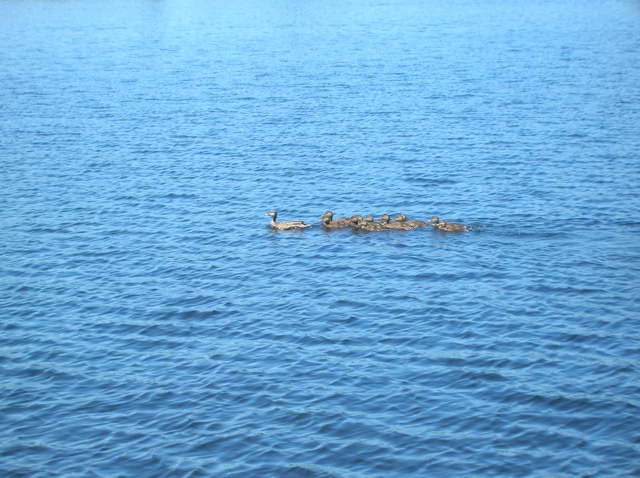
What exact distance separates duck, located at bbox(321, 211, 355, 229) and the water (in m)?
0.34

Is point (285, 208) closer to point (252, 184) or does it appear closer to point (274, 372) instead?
point (252, 184)

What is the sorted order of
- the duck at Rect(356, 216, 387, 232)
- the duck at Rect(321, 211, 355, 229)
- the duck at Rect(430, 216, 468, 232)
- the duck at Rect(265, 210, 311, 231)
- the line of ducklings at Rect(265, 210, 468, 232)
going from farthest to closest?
the duck at Rect(265, 210, 311, 231) < the duck at Rect(321, 211, 355, 229) < the duck at Rect(356, 216, 387, 232) < the line of ducklings at Rect(265, 210, 468, 232) < the duck at Rect(430, 216, 468, 232)

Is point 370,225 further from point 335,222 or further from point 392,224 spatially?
point 335,222

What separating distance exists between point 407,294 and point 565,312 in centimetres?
529

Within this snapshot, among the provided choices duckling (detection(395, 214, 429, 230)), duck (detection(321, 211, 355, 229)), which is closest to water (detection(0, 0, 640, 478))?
duck (detection(321, 211, 355, 229))

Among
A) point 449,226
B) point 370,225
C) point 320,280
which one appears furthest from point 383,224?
point 320,280

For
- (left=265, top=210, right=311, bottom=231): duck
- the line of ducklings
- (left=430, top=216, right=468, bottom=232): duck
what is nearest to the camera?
(left=430, top=216, right=468, bottom=232): duck

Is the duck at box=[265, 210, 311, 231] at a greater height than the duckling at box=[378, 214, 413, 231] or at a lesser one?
lesser

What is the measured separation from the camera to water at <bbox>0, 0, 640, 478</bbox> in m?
19.6

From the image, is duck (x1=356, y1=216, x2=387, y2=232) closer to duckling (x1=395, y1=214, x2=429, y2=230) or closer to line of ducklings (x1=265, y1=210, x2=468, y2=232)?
line of ducklings (x1=265, y1=210, x2=468, y2=232)

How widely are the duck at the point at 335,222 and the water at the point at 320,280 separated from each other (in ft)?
1.11

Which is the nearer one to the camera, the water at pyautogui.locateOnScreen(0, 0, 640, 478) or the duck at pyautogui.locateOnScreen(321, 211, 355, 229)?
the water at pyautogui.locateOnScreen(0, 0, 640, 478)

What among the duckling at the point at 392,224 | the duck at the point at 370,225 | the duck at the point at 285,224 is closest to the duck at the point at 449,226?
the duckling at the point at 392,224

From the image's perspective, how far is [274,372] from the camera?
22.7m
